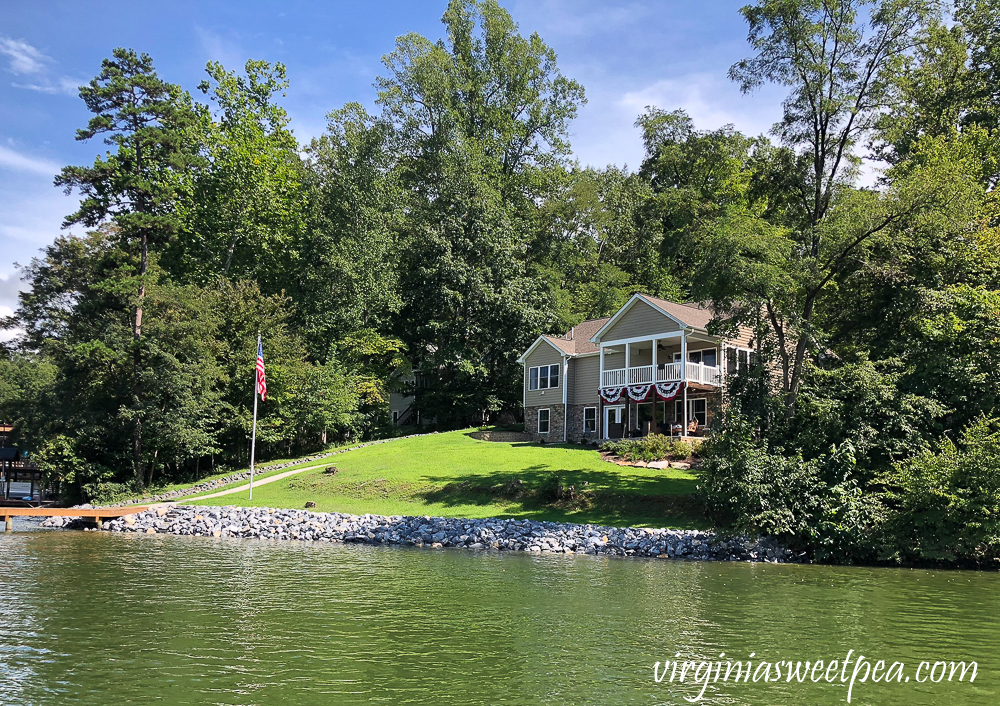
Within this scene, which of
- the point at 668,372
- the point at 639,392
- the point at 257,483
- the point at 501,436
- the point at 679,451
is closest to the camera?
the point at 679,451

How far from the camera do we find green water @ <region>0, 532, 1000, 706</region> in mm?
7586

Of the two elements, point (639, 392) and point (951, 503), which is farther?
point (639, 392)

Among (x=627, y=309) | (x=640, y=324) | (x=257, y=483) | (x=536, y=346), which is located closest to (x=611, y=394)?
(x=640, y=324)

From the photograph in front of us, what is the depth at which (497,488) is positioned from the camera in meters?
26.5

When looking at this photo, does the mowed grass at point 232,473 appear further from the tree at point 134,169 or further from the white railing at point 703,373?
the white railing at point 703,373

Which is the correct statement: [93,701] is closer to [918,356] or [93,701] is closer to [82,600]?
[82,600]

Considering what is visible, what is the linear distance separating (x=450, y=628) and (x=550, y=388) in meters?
31.2

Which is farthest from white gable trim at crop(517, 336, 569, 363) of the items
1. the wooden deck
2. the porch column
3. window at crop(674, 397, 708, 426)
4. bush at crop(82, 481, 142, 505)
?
the wooden deck

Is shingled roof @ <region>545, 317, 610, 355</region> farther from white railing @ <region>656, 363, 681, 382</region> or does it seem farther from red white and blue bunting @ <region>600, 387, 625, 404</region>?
white railing @ <region>656, 363, 681, 382</region>

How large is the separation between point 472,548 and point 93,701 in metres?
14.3

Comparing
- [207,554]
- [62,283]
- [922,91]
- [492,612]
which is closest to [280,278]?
[62,283]

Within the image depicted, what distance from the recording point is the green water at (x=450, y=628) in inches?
299

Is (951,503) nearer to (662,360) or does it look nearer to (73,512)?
(662,360)

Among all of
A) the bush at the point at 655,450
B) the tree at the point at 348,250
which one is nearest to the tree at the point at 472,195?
the tree at the point at 348,250
